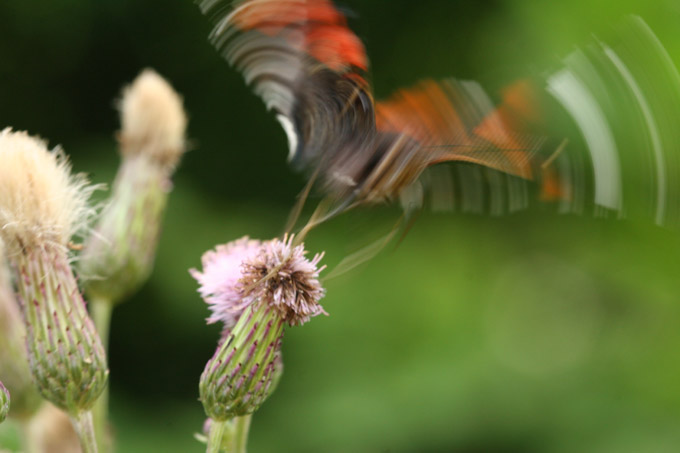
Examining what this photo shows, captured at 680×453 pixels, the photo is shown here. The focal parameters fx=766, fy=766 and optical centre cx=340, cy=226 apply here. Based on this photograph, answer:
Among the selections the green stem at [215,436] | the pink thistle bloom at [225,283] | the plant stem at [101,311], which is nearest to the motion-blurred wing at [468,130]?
the pink thistle bloom at [225,283]

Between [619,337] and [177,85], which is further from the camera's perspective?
[177,85]

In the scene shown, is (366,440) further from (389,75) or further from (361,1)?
(361,1)

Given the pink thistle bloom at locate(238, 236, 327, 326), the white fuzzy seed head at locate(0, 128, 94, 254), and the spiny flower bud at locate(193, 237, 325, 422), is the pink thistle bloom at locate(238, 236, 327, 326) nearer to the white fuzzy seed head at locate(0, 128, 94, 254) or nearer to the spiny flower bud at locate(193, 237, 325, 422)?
the spiny flower bud at locate(193, 237, 325, 422)

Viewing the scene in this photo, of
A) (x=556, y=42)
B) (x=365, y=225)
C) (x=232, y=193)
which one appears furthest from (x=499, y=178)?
(x=232, y=193)

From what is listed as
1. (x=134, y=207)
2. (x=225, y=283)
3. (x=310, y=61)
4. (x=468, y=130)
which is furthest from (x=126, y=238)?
(x=468, y=130)

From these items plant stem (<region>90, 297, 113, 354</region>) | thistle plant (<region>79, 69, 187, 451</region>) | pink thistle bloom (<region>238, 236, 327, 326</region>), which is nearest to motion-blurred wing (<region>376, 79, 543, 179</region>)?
pink thistle bloom (<region>238, 236, 327, 326</region>)

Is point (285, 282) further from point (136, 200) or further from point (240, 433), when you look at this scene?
point (136, 200)
